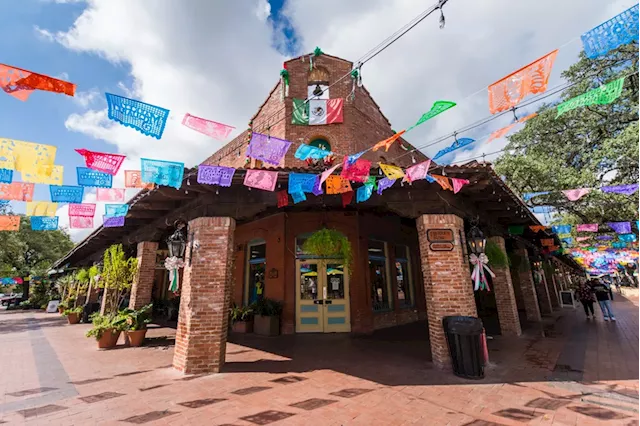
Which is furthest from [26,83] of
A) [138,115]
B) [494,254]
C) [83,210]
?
[494,254]

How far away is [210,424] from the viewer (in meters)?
3.26

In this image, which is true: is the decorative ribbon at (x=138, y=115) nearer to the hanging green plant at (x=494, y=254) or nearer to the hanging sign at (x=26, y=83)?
the hanging sign at (x=26, y=83)

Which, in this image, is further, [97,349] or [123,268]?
[123,268]

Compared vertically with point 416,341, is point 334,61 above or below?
above

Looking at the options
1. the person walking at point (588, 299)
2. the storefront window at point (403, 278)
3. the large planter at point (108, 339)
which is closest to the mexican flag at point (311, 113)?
the storefront window at point (403, 278)

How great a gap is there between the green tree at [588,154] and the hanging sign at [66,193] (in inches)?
594

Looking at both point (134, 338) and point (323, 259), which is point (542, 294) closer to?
point (323, 259)

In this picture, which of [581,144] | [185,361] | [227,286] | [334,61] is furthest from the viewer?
[581,144]

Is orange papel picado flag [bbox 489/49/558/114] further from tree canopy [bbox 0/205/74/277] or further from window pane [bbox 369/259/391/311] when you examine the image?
tree canopy [bbox 0/205/74/277]

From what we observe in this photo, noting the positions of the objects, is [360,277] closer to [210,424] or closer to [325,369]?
[325,369]

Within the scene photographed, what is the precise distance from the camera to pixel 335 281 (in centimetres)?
930

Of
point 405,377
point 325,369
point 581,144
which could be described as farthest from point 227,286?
point 581,144

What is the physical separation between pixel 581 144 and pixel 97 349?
21689 millimetres

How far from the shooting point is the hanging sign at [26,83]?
3607mm
